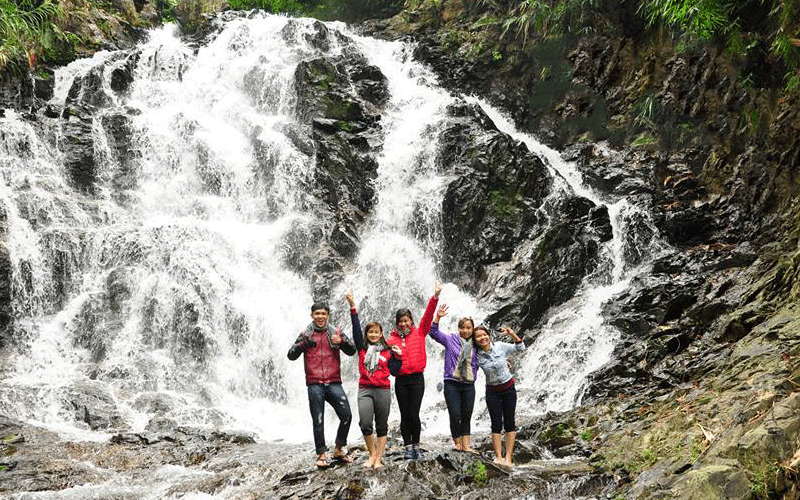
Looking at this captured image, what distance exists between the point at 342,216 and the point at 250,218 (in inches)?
112

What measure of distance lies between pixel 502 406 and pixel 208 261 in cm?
1121

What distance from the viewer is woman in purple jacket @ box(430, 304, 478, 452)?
23.5 feet

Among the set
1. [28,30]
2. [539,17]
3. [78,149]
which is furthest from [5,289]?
[539,17]

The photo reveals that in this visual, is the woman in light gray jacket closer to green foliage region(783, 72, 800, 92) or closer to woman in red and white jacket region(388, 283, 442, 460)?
woman in red and white jacket region(388, 283, 442, 460)

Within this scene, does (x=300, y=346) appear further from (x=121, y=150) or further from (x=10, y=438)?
(x=121, y=150)

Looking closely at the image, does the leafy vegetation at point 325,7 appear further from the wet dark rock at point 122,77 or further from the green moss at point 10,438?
the green moss at point 10,438

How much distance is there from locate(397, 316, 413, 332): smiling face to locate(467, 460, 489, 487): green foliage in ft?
5.58

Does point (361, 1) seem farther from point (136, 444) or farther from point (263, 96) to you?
point (136, 444)

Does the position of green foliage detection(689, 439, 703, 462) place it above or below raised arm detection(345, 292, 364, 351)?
below

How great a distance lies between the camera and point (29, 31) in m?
19.5

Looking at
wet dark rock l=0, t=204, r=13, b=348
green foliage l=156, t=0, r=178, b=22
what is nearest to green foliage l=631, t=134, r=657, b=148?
wet dark rock l=0, t=204, r=13, b=348

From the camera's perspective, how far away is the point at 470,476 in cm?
679

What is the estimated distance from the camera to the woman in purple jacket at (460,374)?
7172mm

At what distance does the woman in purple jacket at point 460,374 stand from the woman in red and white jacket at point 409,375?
13.7 inches
